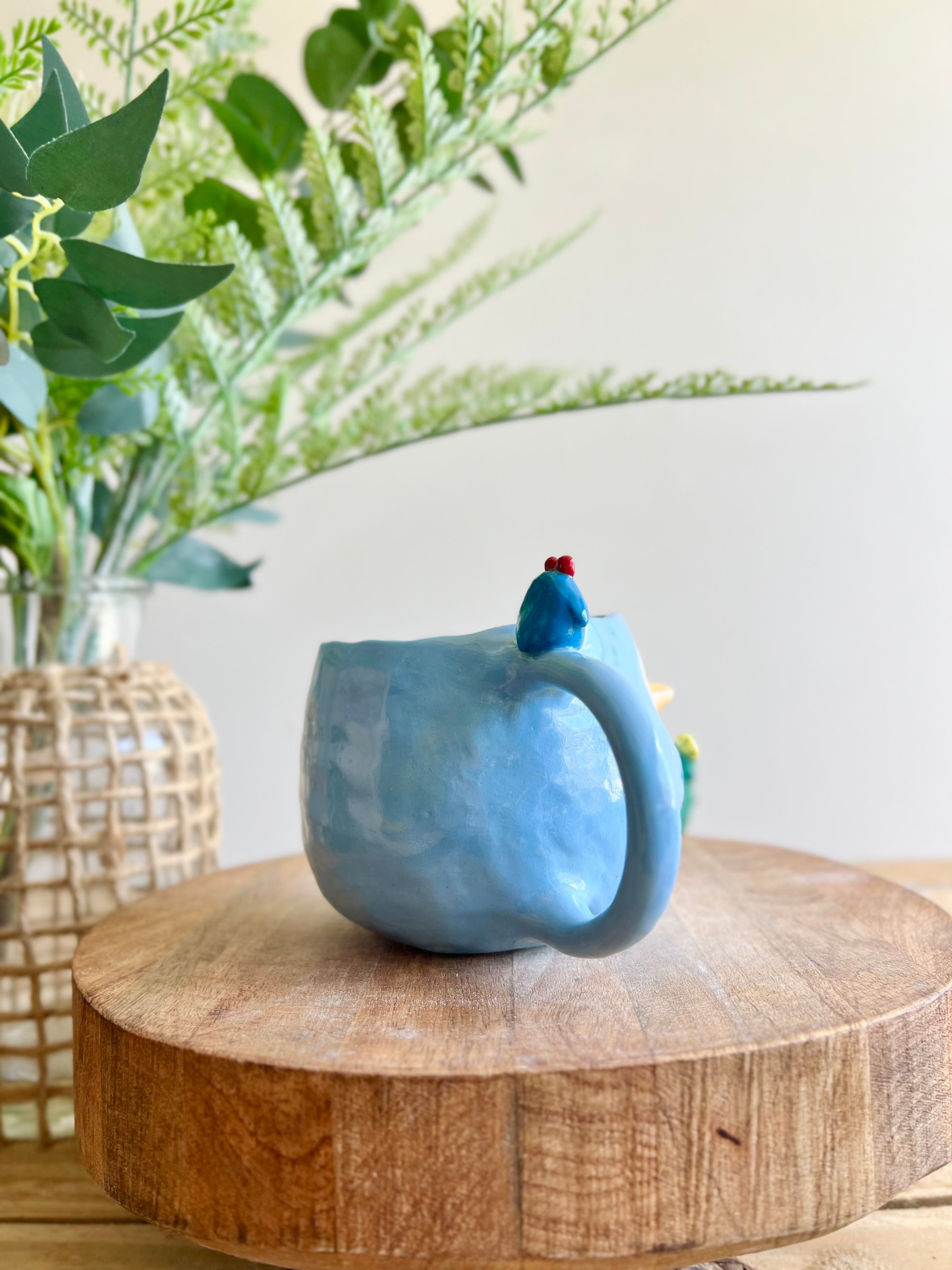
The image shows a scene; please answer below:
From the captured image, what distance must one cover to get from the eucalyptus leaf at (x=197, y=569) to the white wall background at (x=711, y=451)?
43cm

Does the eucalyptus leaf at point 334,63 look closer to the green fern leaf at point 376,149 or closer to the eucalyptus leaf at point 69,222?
the green fern leaf at point 376,149

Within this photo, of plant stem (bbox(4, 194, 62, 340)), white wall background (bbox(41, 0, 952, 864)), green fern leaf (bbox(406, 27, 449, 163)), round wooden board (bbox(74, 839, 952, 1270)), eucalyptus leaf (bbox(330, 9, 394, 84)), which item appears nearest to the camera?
round wooden board (bbox(74, 839, 952, 1270))

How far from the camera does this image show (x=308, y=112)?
3.67 feet

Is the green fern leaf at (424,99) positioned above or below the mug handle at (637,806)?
above

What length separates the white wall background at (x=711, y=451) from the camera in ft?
3.64

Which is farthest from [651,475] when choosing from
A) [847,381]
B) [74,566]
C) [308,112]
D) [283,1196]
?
[283,1196]

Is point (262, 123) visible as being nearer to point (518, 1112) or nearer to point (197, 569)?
point (197, 569)

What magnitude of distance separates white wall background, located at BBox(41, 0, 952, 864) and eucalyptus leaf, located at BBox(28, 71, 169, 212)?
0.73 meters

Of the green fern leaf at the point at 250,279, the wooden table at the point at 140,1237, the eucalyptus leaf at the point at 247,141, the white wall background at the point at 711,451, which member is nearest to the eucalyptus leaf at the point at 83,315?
the green fern leaf at the point at 250,279

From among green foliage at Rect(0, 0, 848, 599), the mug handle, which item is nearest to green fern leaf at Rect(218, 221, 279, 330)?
green foliage at Rect(0, 0, 848, 599)

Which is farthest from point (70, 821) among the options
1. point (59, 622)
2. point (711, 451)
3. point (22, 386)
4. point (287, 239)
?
point (711, 451)

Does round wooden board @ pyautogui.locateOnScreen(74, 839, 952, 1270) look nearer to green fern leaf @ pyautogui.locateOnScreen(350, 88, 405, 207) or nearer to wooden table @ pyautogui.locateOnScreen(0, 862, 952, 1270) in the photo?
wooden table @ pyautogui.locateOnScreen(0, 862, 952, 1270)

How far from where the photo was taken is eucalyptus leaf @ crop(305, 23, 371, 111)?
64 centimetres

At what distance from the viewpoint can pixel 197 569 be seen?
2.22 ft
